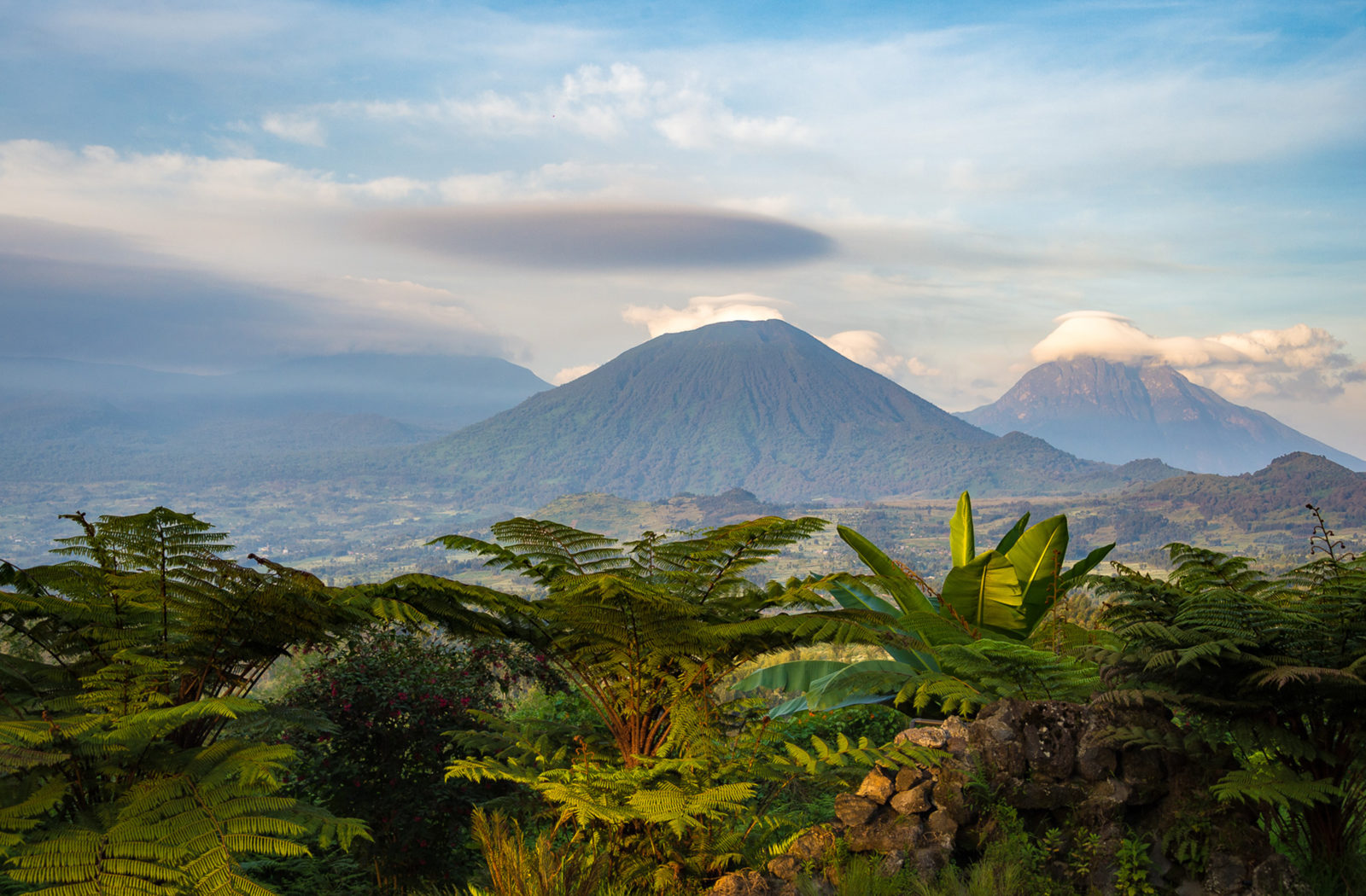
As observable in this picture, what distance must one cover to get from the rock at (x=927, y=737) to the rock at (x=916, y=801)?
0.19 m

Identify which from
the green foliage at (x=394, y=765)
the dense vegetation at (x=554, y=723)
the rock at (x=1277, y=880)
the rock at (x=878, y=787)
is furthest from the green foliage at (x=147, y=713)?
the rock at (x=1277, y=880)

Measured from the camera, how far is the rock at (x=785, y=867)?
3.97m

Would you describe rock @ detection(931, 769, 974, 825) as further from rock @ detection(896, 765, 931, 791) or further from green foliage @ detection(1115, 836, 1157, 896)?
green foliage @ detection(1115, 836, 1157, 896)

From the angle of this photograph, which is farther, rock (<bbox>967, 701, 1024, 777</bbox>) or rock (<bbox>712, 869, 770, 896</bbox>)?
rock (<bbox>967, 701, 1024, 777</bbox>)

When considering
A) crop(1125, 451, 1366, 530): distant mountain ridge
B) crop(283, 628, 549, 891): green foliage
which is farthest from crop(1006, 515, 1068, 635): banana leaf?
crop(1125, 451, 1366, 530): distant mountain ridge

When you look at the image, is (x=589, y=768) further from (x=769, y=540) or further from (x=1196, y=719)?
(x=1196, y=719)

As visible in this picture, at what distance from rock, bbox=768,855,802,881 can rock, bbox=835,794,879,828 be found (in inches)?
12.3

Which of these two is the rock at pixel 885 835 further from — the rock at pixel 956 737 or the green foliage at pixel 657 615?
the green foliage at pixel 657 615

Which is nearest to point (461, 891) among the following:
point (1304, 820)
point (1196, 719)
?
point (1196, 719)

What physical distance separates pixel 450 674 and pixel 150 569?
249 centimetres

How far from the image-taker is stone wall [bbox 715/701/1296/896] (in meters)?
3.65

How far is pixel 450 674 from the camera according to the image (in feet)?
19.6

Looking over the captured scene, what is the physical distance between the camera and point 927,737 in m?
4.29

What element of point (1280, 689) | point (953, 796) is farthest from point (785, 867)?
point (1280, 689)
